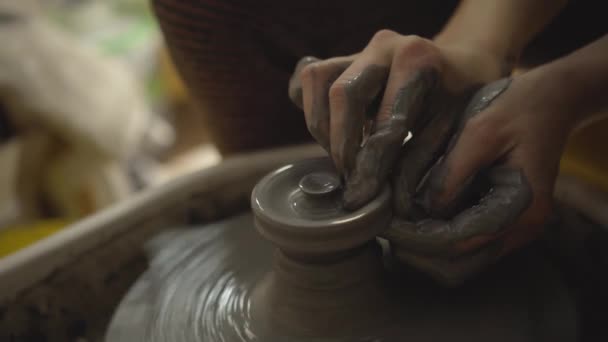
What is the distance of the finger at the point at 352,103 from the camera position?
0.64 metres

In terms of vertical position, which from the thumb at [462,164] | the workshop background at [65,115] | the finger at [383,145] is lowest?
the workshop background at [65,115]

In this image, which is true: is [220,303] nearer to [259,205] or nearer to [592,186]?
[259,205]

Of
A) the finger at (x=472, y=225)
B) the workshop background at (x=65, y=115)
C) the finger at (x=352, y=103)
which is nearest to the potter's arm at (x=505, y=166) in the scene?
the finger at (x=472, y=225)

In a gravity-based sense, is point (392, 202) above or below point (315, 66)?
below

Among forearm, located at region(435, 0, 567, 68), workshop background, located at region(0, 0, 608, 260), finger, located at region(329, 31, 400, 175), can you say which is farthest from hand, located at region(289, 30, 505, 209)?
workshop background, located at region(0, 0, 608, 260)

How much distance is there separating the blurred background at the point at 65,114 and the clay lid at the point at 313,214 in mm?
1236

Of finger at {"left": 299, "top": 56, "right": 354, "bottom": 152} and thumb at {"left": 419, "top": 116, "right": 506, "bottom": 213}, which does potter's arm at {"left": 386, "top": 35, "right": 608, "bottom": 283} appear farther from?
finger at {"left": 299, "top": 56, "right": 354, "bottom": 152}

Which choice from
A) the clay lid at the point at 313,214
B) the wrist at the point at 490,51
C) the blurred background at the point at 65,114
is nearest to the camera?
the clay lid at the point at 313,214

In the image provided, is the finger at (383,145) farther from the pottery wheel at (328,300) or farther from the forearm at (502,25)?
the forearm at (502,25)

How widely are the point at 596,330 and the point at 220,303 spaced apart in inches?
21.8

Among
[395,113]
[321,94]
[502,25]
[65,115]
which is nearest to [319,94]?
[321,94]

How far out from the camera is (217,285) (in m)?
0.80

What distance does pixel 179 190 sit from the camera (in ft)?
3.33

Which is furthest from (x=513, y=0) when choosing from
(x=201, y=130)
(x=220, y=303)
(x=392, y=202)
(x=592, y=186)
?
(x=201, y=130)
